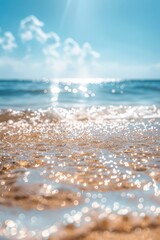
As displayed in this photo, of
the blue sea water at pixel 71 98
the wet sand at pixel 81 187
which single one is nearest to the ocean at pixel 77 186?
the wet sand at pixel 81 187

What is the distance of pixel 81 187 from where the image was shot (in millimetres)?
2852

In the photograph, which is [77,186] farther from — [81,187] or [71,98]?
[71,98]

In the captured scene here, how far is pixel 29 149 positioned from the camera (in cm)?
452

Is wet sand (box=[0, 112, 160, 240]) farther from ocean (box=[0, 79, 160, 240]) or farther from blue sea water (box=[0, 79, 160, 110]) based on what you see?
blue sea water (box=[0, 79, 160, 110])

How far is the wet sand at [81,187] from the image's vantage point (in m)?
2.09

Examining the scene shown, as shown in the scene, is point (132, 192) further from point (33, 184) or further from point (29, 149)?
point (29, 149)

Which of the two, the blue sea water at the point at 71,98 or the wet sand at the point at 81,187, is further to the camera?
the blue sea water at the point at 71,98

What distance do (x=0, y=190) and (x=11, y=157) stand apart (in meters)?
1.27

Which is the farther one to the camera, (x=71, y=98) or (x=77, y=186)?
(x=71, y=98)

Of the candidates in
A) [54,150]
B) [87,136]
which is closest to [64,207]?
[54,150]

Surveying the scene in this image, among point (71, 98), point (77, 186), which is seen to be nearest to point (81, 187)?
point (77, 186)

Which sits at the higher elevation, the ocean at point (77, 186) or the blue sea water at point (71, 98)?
the blue sea water at point (71, 98)

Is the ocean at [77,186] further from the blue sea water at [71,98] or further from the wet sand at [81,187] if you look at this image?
the blue sea water at [71,98]

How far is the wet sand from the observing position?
209cm
